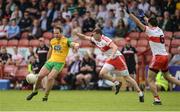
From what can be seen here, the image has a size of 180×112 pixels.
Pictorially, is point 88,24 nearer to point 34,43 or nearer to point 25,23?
point 34,43

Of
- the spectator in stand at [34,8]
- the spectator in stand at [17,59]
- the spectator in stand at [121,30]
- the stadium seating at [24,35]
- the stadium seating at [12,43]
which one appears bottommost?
the spectator in stand at [17,59]

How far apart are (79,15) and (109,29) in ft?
5.93

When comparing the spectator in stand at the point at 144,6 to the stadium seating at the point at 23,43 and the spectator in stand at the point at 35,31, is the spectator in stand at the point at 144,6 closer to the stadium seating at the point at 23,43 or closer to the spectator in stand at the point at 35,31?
the spectator in stand at the point at 35,31

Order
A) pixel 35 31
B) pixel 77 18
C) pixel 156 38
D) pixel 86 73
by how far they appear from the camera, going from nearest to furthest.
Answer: pixel 156 38 → pixel 86 73 → pixel 77 18 → pixel 35 31

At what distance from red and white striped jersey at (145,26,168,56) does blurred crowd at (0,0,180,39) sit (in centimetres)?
951

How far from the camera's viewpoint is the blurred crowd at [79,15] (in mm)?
27484

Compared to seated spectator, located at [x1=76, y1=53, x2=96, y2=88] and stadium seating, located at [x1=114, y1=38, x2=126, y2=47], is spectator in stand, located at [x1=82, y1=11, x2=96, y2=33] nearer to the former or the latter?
stadium seating, located at [x1=114, y1=38, x2=126, y2=47]

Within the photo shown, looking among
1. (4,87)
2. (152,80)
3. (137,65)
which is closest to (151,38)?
(152,80)

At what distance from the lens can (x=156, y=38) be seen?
17250 millimetres

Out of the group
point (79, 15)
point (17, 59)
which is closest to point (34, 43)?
point (17, 59)

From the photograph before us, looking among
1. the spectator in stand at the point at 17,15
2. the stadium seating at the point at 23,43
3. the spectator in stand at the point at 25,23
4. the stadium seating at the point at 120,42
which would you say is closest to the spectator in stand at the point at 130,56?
the stadium seating at the point at 120,42

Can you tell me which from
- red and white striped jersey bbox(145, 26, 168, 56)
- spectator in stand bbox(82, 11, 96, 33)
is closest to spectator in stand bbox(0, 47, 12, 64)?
spectator in stand bbox(82, 11, 96, 33)

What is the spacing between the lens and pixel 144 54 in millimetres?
26812

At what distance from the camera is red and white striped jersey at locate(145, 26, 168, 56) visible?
56.4ft
